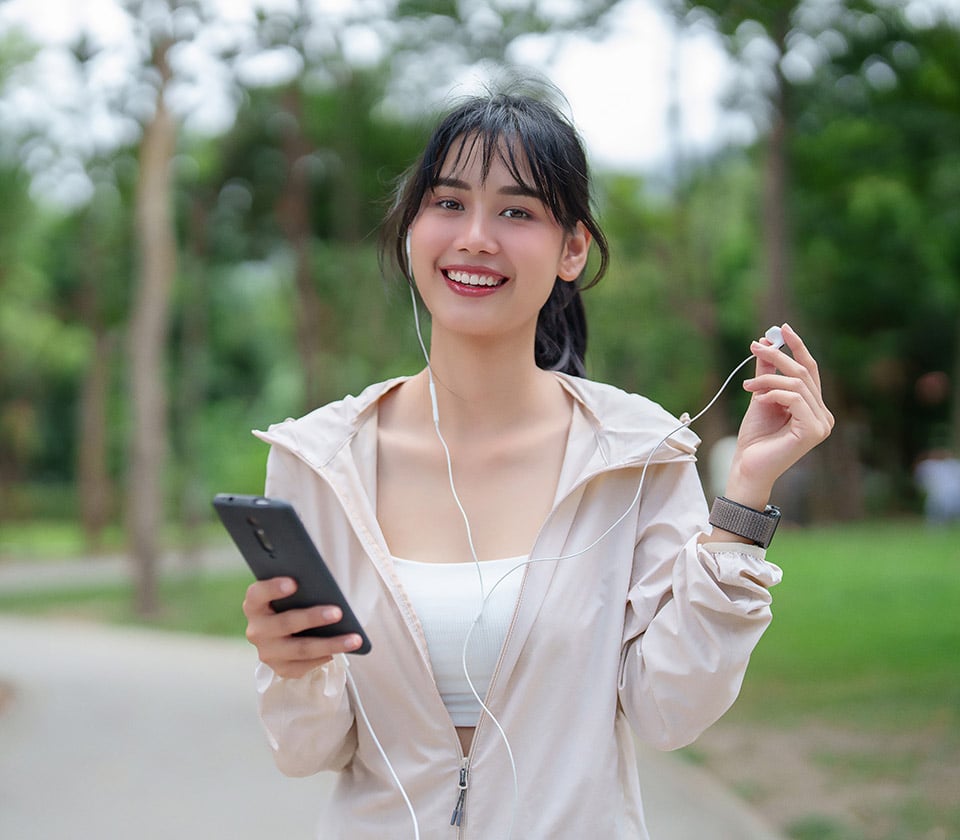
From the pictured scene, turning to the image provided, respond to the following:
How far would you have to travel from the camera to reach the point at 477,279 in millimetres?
2189

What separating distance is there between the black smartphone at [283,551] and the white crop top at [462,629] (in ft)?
0.80

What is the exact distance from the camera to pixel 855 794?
5.98 m

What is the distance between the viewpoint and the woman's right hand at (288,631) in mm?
1846

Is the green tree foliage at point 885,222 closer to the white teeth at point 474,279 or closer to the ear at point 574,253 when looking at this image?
the ear at point 574,253

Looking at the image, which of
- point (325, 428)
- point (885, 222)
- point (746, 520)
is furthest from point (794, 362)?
point (885, 222)

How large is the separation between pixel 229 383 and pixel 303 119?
17.6m

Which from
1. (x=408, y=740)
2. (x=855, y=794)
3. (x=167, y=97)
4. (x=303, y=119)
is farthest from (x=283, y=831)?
(x=303, y=119)

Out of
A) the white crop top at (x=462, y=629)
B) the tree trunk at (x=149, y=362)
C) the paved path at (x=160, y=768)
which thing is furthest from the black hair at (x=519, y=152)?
the tree trunk at (x=149, y=362)

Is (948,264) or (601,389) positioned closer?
(601,389)

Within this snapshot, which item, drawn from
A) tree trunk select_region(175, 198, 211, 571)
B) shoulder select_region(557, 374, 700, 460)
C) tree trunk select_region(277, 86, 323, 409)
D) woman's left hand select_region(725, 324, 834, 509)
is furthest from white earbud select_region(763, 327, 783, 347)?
tree trunk select_region(277, 86, 323, 409)

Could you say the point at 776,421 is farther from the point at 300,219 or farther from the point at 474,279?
the point at 300,219

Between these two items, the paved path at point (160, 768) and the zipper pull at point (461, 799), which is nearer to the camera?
the zipper pull at point (461, 799)

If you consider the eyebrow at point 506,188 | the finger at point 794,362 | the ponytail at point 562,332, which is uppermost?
the eyebrow at point 506,188

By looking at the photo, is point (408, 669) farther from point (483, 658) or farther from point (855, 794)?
point (855, 794)
